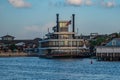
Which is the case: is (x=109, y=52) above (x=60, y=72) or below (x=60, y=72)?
above

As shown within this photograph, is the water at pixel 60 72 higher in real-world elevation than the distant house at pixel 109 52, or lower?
lower

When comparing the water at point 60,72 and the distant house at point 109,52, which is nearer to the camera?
the water at point 60,72

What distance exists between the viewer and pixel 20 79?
81125 mm

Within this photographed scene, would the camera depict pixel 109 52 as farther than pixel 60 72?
Yes

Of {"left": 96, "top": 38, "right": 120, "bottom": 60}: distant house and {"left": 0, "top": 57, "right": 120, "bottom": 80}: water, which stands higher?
{"left": 96, "top": 38, "right": 120, "bottom": 60}: distant house

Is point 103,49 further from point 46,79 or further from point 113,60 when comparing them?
point 46,79

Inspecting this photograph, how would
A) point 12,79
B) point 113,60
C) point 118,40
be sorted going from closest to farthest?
point 12,79
point 113,60
point 118,40

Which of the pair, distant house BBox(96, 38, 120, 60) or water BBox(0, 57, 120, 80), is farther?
distant house BBox(96, 38, 120, 60)

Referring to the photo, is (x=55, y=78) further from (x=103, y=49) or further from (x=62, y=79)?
(x=103, y=49)

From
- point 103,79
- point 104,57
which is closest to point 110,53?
point 104,57

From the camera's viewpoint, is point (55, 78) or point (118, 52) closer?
point (55, 78)

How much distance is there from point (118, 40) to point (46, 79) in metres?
104

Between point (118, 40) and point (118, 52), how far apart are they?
57.5 ft

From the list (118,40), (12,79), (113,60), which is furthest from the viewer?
(118,40)
